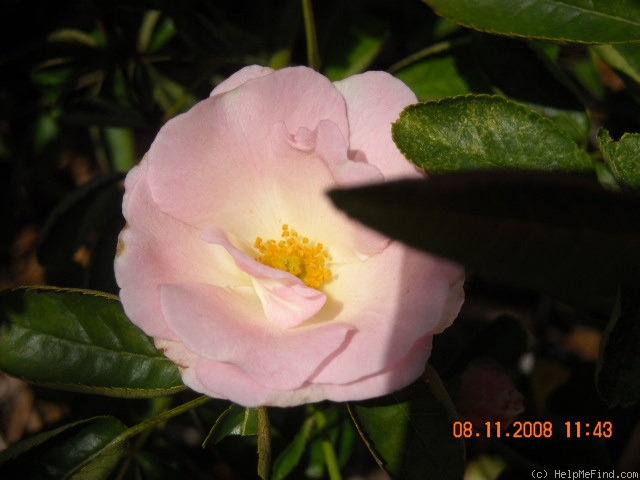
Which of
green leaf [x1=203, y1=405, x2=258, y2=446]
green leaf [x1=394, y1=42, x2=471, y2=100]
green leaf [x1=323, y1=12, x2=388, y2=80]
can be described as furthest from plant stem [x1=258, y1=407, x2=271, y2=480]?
green leaf [x1=323, y1=12, x2=388, y2=80]

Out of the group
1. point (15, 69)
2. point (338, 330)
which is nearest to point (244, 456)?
point (338, 330)

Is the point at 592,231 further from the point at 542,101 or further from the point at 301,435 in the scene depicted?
the point at 301,435

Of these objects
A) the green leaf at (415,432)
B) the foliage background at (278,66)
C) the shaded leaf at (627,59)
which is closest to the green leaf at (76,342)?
the foliage background at (278,66)

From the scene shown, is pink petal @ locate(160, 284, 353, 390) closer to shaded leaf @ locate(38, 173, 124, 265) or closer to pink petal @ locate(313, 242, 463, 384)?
pink petal @ locate(313, 242, 463, 384)
